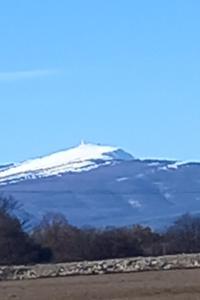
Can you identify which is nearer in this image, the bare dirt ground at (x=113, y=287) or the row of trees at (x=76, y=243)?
the bare dirt ground at (x=113, y=287)

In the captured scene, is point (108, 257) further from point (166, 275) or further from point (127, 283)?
point (127, 283)

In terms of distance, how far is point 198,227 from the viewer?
94.6 metres

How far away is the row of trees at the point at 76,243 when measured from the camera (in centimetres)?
7631

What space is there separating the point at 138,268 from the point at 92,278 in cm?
479

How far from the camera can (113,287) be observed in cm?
5062

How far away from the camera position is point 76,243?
264 feet

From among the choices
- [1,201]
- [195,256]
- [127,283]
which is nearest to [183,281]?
[127,283]

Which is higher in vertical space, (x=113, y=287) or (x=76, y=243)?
(x=76, y=243)

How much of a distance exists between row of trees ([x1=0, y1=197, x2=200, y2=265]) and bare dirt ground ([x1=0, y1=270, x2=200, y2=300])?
16.5 meters

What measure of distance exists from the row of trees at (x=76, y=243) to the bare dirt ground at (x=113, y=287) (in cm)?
1647

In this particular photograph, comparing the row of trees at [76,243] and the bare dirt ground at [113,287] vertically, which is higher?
the row of trees at [76,243]

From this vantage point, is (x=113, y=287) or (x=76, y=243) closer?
(x=113, y=287)

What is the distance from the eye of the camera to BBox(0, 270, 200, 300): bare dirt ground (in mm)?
45156

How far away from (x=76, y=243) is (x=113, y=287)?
2987 cm
